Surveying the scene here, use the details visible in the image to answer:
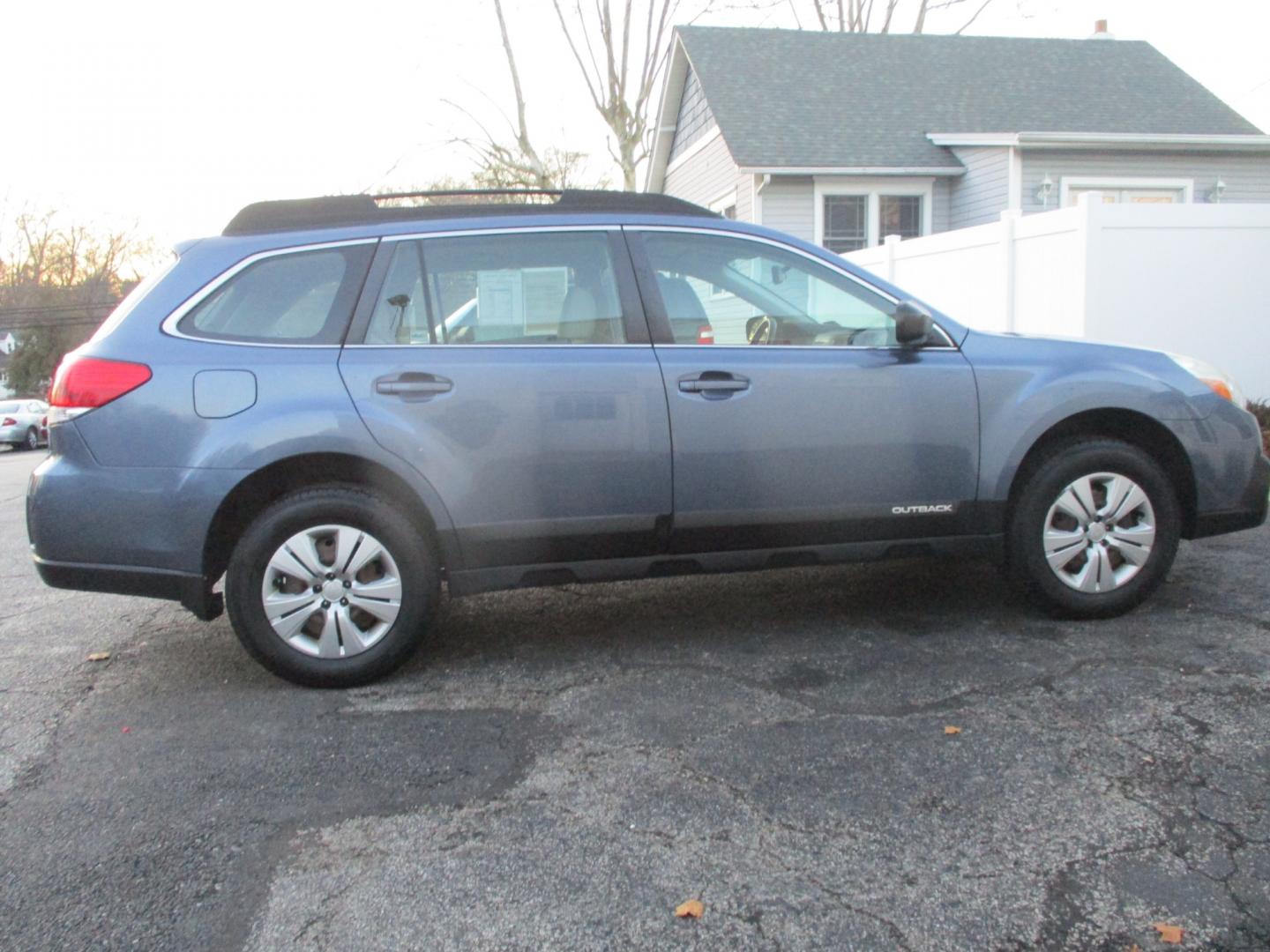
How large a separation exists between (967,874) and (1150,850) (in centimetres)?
50

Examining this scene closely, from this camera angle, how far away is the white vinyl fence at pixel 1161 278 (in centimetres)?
923

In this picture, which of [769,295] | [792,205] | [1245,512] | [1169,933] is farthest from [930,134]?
[1169,933]

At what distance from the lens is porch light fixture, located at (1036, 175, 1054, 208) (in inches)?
651

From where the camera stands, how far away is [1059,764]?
10.3 feet

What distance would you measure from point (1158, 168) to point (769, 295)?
51.1 ft

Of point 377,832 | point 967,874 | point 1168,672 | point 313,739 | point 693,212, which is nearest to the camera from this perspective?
point 967,874

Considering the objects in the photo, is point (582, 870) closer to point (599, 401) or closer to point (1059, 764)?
point (1059, 764)

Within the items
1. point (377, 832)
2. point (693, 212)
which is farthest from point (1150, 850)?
point (693, 212)

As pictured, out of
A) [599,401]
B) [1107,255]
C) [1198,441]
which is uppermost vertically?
[1107,255]

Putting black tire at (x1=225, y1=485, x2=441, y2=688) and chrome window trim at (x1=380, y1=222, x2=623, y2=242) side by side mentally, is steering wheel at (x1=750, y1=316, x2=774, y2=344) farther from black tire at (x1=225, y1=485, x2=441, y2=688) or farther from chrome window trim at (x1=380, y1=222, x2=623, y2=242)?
black tire at (x1=225, y1=485, x2=441, y2=688)

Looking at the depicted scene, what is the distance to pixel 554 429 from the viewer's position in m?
4.00

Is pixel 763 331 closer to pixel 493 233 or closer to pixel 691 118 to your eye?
pixel 493 233

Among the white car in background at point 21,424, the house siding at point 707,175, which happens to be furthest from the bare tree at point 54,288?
the house siding at point 707,175

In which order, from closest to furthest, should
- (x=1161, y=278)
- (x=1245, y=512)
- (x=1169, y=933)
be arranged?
(x=1169, y=933)
(x=1245, y=512)
(x=1161, y=278)
